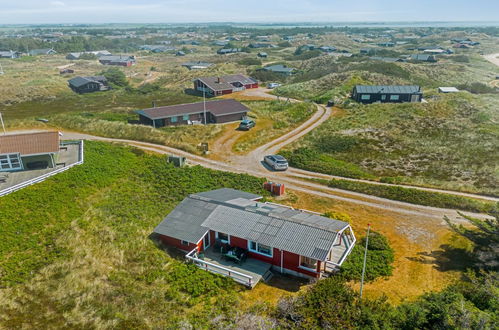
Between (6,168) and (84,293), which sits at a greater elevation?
(6,168)

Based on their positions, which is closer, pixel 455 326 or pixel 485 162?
pixel 455 326

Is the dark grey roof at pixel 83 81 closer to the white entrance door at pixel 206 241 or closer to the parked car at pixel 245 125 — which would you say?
the parked car at pixel 245 125

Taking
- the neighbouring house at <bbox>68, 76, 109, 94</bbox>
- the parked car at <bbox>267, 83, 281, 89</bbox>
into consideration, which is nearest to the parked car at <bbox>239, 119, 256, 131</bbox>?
the parked car at <bbox>267, 83, 281, 89</bbox>

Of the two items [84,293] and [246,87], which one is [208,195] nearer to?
[84,293]

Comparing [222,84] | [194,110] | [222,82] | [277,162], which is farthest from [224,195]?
[222,82]

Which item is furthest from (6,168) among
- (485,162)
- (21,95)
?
(21,95)

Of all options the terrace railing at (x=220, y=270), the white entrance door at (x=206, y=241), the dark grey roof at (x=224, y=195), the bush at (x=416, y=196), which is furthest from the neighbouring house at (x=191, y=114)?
the terrace railing at (x=220, y=270)

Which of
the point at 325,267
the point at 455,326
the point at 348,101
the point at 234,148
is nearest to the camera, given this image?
the point at 455,326
